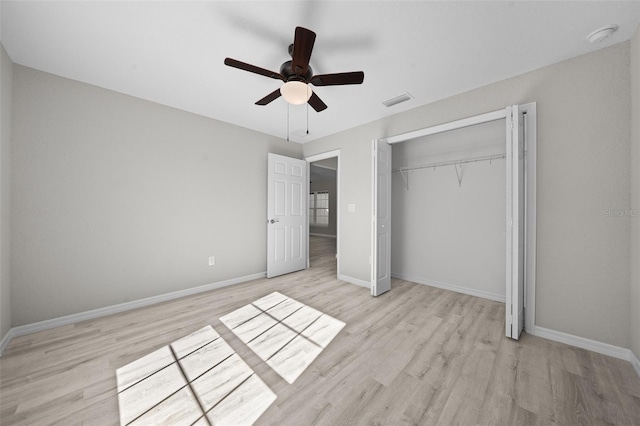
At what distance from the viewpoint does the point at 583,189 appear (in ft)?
6.81

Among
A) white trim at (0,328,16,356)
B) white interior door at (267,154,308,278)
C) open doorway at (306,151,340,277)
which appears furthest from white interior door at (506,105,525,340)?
open doorway at (306,151,340,277)

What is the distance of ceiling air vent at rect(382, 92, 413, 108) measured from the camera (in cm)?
285

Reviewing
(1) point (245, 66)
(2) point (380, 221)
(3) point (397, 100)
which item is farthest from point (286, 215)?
(1) point (245, 66)

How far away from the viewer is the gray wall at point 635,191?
1743 mm

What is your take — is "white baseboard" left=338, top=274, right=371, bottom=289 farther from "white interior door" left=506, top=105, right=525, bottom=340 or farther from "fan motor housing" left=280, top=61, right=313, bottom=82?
"fan motor housing" left=280, top=61, right=313, bottom=82

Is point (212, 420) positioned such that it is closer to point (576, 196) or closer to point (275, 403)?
point (275, 403)

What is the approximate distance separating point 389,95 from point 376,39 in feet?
3.28

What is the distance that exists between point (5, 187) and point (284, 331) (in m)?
2.90

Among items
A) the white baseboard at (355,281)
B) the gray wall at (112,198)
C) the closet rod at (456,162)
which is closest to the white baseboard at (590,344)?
the white baseboard at (355,281)

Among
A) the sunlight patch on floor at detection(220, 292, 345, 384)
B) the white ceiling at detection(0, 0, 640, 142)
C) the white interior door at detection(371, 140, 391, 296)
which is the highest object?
the white ceiling at detection(0, 0, 640, 142)

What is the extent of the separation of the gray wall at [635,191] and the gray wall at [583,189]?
0.19 ft

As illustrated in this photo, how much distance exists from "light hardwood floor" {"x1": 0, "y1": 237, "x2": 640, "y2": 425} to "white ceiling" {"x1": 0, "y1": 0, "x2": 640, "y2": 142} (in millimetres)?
2649

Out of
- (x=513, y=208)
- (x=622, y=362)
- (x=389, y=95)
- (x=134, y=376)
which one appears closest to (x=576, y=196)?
(x=513, y=208)

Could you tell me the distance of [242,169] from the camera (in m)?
3.93
